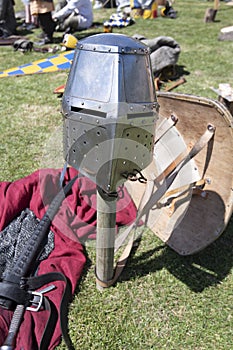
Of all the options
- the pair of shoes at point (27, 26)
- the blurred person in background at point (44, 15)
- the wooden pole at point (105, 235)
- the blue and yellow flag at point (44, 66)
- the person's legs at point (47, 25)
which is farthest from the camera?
the pair of shoes at point (27, 26)

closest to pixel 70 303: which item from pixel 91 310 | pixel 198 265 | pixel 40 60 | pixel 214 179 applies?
pixel 91 310

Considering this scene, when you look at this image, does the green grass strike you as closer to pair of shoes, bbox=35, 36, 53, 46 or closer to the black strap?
the black strap

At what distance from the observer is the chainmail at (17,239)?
2.16m

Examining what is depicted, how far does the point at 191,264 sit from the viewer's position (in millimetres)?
2205

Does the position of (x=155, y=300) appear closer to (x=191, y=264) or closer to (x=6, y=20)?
(x=191, y=264)

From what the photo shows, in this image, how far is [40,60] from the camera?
5.77 meters

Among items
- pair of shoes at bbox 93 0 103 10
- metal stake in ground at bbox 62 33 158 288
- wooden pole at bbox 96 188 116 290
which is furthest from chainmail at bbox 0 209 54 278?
pair of shoes at bbox 93 0 103 10

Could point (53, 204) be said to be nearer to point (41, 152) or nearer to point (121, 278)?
point (121, 278)

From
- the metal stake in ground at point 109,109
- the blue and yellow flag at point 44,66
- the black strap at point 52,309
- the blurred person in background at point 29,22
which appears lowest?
the black strap at point 52,309

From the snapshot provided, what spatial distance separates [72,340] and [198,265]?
848 millimetres

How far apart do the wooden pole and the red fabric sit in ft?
0.63

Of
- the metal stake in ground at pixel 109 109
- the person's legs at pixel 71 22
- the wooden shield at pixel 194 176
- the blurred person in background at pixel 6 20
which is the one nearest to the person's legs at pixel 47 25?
the person's legs at pixel 71 22

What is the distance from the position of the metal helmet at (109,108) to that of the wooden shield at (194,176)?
1.85ft

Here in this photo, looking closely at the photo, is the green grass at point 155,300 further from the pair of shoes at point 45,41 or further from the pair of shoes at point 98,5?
the pair of shoes at point 98,5
